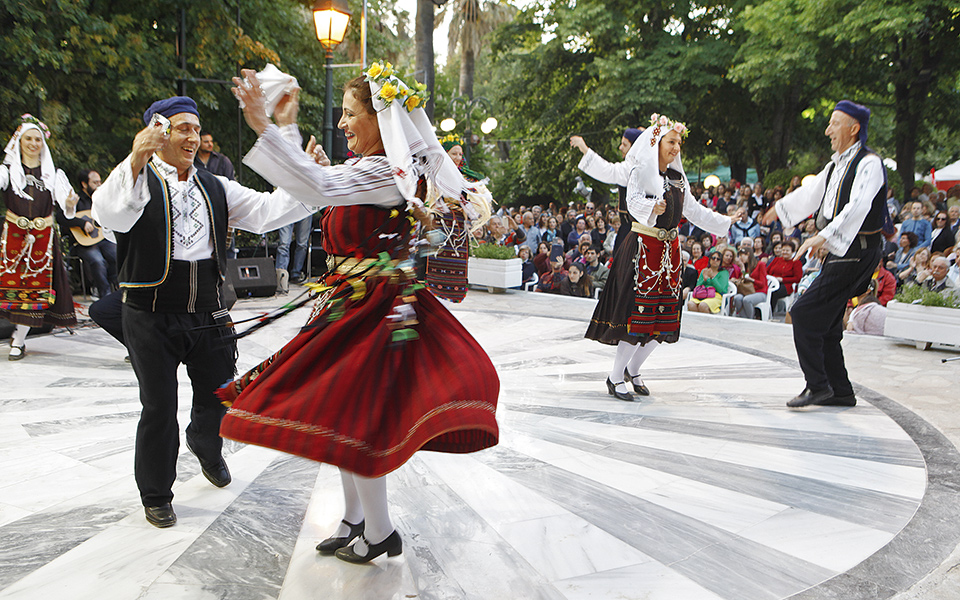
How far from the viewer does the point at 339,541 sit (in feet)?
8.84

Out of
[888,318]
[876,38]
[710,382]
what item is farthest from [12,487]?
[876,38]

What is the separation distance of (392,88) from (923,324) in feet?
19.8

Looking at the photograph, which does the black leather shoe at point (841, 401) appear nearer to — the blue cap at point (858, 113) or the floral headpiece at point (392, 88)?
the blue cap at point (858, 113)

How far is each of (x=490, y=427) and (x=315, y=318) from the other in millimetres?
725

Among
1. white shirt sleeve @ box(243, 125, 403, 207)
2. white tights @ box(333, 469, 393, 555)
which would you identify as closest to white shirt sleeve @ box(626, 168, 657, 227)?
white shirt sleeve @ box(243, 125, 403, 207)

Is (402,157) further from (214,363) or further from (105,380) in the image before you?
(105,380)

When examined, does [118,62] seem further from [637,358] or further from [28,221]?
[637,358]

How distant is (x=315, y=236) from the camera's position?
1181cm

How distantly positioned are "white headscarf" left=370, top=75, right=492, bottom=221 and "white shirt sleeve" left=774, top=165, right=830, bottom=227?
2946 millimetres

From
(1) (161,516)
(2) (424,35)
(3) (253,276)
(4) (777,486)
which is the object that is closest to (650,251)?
(4) (777,486)

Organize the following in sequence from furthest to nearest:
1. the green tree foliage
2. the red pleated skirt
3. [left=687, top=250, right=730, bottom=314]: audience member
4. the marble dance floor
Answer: the green tree foliage → [left=687, top=250, right=730, bottom=314]: audience member → the marble dance floor → the red pleated skirt

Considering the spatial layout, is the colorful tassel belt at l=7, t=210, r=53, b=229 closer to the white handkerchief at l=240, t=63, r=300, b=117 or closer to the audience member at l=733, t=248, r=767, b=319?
the white handkerchief at l=240, t=63, r=300, b=117

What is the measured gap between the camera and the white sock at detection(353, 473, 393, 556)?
97.0 inches

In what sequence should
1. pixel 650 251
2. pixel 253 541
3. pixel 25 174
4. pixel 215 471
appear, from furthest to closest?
pixel 25 174, pixel 650 251, pixel 215 471, pixel 253 541
